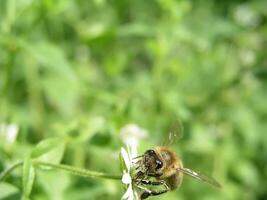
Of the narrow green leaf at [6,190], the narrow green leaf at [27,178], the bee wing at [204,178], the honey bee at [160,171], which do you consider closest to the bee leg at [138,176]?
the honey bee at [160,171]

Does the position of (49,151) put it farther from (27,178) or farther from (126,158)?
(126,158)

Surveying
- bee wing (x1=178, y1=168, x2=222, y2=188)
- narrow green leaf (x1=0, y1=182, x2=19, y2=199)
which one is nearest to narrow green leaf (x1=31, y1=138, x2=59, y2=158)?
narrow green leaf (x1=0, y1=182, x2=19, y2=199)

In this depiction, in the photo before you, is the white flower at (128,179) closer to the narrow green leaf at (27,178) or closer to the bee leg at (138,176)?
the bee leg at (138,176)

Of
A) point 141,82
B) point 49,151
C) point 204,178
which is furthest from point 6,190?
point 141,82

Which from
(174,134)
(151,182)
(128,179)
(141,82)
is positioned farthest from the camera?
(141,82)

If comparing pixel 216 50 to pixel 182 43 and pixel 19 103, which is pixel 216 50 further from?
pixel 19 103

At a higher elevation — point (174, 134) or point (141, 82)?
point (174, 134)
